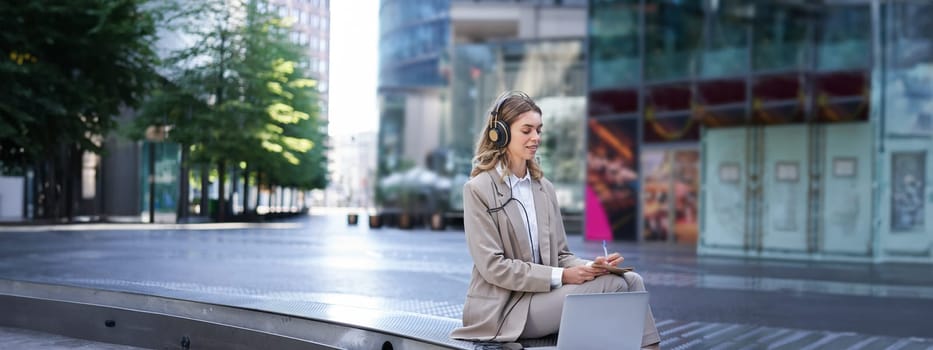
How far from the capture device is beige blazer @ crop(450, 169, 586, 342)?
12.5 feet

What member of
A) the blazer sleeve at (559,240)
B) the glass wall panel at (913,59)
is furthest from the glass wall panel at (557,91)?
the blazer sleeve at (559,240)

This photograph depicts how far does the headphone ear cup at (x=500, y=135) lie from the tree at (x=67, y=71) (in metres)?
13.3

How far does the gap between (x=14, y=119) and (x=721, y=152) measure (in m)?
14.4

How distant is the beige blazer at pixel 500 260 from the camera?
3814 mm

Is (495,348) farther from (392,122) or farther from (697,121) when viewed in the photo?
(392,122)

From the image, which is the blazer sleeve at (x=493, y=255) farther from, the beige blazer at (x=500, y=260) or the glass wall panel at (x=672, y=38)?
the glass wall panel at (x=672, y=38)

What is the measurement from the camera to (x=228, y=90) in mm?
32344

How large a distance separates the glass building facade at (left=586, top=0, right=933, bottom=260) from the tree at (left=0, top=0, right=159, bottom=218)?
1180 cm

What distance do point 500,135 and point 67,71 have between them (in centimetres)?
1525

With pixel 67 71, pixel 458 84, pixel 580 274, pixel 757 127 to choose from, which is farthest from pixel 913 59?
pixel 458 84

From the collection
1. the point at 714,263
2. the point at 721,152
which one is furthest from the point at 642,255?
the point at 721,152

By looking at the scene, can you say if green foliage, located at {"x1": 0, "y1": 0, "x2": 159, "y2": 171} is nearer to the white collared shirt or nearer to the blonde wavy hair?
the blonde wavy hair

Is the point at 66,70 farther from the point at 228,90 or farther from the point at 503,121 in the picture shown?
the point at 228,90

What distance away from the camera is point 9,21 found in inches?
597
